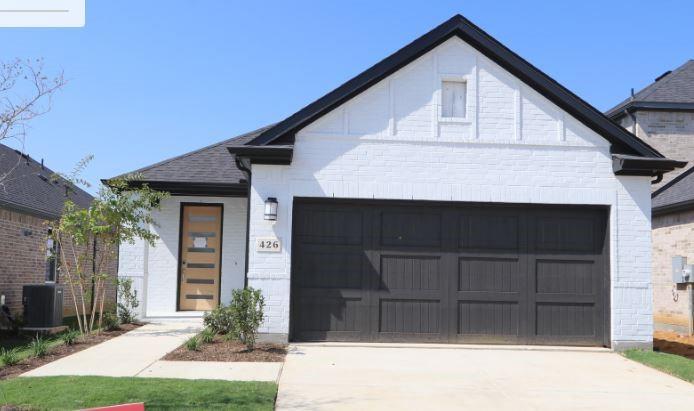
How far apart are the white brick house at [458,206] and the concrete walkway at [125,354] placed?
218 cm

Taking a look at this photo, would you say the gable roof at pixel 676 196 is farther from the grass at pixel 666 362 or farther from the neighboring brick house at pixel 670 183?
the grass at pixel 666 362

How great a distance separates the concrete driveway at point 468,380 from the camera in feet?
24.5

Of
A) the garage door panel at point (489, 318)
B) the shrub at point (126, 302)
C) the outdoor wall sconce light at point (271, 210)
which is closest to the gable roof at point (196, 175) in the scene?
the shrub at point (126, 302)

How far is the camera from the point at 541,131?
38.5 ft

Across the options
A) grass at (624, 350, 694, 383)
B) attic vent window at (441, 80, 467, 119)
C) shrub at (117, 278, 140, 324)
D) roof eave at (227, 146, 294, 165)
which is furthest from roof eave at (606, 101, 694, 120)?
shrub at (117, 278, 140, 324)

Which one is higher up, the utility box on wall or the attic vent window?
the attic vent window

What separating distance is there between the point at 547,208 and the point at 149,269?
8180mm

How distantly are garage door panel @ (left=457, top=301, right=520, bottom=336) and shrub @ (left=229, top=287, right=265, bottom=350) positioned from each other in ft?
11.6

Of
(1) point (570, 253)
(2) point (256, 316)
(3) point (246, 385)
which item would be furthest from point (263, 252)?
(1) point (570, 253)

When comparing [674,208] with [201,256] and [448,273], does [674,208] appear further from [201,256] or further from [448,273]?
[201,256]

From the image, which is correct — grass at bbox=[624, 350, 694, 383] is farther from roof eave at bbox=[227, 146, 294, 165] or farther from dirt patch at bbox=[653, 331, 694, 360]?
roof eave at bbox=[227, 146, 294, 165]

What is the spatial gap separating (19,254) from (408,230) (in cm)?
964

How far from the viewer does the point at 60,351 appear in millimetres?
10297

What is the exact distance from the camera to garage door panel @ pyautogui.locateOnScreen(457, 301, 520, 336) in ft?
37.9
